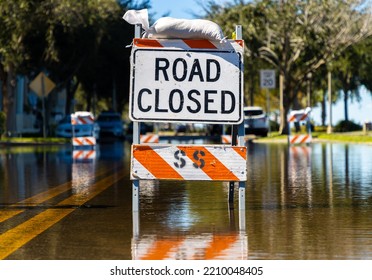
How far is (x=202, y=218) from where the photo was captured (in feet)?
39.1

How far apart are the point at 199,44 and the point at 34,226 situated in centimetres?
286

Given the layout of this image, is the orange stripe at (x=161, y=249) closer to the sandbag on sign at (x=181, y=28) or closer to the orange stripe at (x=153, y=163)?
the orange stripe at (x=153, y=163)

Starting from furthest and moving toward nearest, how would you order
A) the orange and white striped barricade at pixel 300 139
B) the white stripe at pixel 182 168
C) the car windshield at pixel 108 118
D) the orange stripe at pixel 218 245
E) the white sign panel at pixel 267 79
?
the car windshield at pixel 108 118 → the white sign panel at pixel 267 79 → the orange and white striped barricade at pixel 300 139 → the white stripe at pixel 182 168 → the orange stripe at pixel 218 245

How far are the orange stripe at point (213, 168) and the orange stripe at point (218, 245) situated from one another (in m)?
1.70

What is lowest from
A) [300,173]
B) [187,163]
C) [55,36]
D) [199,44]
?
[300,173]

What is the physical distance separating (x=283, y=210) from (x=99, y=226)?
2.81 metres

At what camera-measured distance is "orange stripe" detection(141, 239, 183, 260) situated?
28.1 feet

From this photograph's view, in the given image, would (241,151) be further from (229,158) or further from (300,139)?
(300,139)

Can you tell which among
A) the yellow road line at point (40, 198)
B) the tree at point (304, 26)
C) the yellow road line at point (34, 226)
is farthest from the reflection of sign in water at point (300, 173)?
the tree at point (304, 26)

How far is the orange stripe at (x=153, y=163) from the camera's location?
461 inches

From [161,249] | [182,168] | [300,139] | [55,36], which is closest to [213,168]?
[182,168]

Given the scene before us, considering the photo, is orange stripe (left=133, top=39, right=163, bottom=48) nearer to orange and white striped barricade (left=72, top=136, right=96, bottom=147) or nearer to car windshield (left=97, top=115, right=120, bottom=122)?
orange and white striped barricade (left=72, top=136, right=96, bottom=147)

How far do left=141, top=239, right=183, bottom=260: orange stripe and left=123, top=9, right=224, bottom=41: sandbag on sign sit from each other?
2.99 meters
